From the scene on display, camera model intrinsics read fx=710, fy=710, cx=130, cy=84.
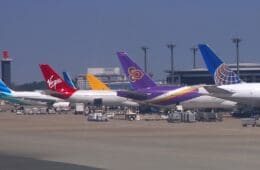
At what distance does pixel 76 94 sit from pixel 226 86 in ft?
148

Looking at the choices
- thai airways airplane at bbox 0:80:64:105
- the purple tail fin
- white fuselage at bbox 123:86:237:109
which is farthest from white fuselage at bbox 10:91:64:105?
white fuselage at bbox 123:86:237:109

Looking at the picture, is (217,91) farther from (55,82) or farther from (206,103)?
(55,82)

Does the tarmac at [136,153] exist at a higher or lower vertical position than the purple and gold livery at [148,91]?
lower

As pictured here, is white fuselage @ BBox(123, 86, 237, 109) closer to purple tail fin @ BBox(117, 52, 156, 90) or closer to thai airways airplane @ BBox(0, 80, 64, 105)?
purple tail fin @ BBox(117, 52, 156, 90)

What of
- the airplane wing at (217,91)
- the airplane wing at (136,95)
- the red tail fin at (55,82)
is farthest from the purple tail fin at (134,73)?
the red tail fin at (55,82)

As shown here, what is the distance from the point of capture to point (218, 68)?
4035 inches

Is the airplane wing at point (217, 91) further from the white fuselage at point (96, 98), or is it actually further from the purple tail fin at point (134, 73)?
the white fuselage at point (96, 98)

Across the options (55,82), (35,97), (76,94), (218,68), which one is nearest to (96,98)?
(76,94)

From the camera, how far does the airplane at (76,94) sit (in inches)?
5246

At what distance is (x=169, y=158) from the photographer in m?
33.7

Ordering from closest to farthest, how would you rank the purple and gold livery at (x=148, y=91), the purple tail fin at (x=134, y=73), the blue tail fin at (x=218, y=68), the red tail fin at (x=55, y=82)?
the blue tail fin at (x=218, y=68), the purple and gold livery at (x=148, y=91), the purple tail fin at (x=134, y=73), the red tail fin at (x=55, y=82)

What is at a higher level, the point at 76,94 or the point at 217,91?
the point at 76,94

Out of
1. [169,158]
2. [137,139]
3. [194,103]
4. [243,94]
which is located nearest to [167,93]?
[194,103]

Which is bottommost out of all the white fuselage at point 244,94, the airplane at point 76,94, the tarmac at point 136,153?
the tarmac at point 136,153
